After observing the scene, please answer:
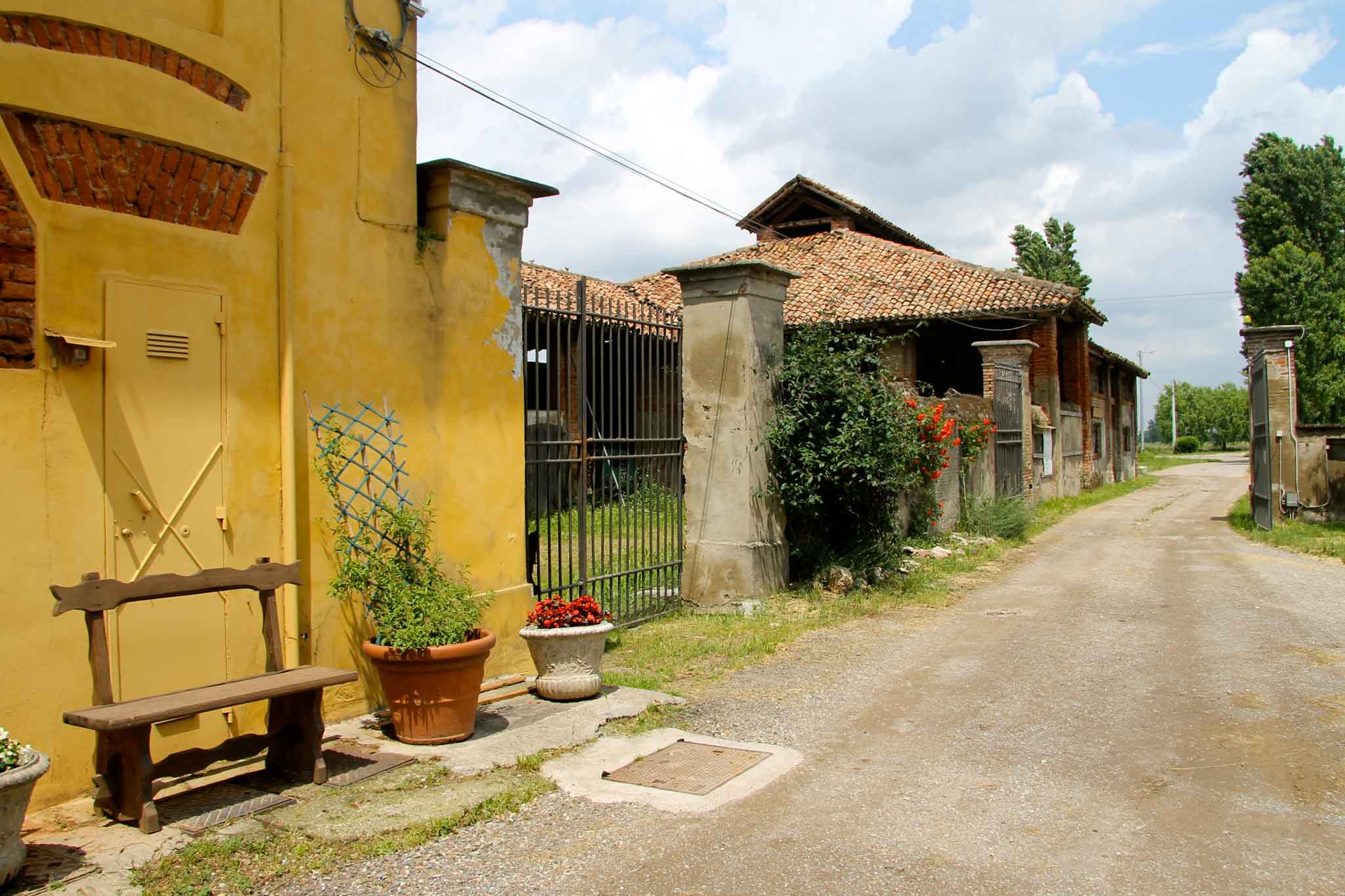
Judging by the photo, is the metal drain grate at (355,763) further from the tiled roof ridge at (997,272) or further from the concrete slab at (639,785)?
the tiled roof ridge at (997,272)

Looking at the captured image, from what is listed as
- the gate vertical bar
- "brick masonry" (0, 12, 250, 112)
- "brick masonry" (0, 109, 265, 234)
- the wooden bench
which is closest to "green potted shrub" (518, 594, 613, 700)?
the gate vertical bar

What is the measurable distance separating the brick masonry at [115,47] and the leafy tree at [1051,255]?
40882 mm

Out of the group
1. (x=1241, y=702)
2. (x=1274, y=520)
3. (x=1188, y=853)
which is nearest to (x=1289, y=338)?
(x=1274, y=520)

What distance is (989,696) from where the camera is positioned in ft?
20.7

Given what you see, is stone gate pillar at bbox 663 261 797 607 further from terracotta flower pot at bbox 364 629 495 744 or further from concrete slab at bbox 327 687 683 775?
terracotta flower pot at bbox 364 629 495 744

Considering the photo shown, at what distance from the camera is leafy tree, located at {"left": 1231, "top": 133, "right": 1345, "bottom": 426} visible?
33469 millimetres

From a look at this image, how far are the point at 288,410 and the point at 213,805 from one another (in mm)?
2032

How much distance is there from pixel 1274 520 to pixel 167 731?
15.9 metres

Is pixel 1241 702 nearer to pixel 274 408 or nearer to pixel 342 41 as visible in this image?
pixel 274 408

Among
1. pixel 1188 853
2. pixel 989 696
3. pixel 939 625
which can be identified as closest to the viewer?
pixel 1188 853

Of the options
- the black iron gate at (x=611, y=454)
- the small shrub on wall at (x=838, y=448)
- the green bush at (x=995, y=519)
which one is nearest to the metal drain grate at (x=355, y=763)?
the black iron gate at (x=611, y=454)

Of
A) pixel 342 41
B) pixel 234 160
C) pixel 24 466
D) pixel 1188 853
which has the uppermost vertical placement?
pixel 342 41

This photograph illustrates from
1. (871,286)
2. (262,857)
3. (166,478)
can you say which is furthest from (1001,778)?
(871,286)

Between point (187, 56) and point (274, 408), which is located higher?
point (187, 56)
